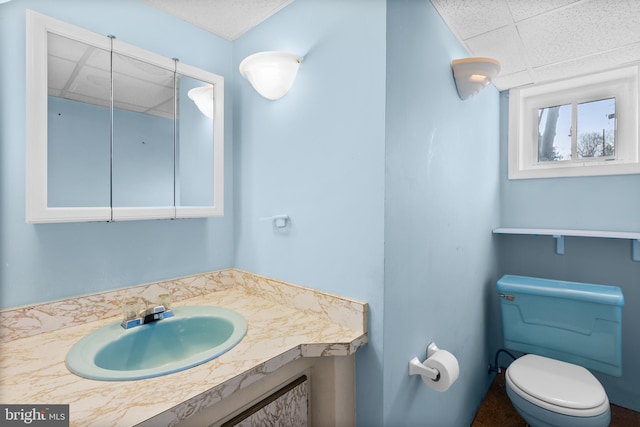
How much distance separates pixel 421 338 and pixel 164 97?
5.01 feet

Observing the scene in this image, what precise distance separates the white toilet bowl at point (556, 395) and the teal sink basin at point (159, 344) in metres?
1.45

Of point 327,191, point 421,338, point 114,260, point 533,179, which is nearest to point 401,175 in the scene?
point 327,191

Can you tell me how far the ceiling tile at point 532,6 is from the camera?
3.89 ft

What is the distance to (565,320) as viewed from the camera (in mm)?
1676

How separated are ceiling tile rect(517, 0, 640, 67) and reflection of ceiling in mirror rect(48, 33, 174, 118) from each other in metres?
1.69

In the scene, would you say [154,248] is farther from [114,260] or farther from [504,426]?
[504,426]

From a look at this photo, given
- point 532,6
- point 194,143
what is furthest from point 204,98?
point 532,6

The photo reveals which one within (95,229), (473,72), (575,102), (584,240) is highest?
(575,102)

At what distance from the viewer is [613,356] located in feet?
5.09

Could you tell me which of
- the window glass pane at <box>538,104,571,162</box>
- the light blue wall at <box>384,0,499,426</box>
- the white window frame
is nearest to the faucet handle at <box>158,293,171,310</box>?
the light blue wall at <box>384,0,499,426</box>

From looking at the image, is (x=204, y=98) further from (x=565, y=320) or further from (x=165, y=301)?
(x=565, y=320)

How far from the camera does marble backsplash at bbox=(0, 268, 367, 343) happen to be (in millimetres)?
971

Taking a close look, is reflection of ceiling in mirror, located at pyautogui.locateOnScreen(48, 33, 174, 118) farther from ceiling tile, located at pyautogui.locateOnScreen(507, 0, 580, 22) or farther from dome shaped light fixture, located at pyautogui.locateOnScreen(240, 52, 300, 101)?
ceiling tile, located at pyautogui.locateOnScreen(507, 0, 580, 22)

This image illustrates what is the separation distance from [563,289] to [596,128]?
1.14m
